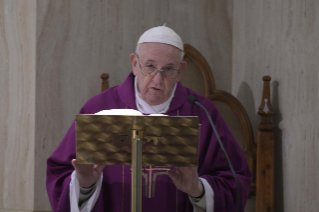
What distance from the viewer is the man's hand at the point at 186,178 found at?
2.14 m

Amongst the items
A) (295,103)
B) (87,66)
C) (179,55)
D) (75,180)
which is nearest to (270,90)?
(295,103)

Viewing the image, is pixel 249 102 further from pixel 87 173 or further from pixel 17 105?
pixel 87 173

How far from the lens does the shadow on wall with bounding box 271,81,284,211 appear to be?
11.9 ft

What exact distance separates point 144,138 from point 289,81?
204cm

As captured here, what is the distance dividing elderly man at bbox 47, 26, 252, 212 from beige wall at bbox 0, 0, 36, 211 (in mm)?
1270

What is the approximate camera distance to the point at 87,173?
88.8 inches

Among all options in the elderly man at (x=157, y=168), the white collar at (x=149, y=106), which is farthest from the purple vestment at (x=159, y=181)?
the white collar at (x=149, y=106)

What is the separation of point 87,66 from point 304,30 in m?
2.10

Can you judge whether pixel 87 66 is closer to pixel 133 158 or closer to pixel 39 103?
pixel 39 103

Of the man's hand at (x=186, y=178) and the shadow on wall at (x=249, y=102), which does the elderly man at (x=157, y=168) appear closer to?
the man's hand at (x=186, y=178)

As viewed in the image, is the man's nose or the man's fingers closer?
the man's fingers

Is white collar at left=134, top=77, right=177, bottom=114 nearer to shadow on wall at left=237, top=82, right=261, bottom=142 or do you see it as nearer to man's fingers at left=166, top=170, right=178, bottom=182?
man's fingers at left=166, top=170, right=178, bottom=182

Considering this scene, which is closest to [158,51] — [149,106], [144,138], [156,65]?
[156,65]

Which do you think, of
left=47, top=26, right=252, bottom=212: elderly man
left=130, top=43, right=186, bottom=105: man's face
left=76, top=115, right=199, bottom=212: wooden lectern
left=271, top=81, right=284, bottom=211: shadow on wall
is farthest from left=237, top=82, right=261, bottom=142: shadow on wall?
left=76, top=115, right=199, bottom=212: wooden lectern
